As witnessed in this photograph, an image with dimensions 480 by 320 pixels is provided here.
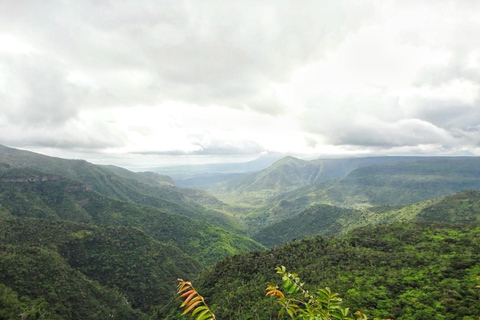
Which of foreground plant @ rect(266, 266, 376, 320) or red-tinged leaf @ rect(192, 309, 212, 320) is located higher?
red-tinged leaf @ rect(192, 309, 212, 320)

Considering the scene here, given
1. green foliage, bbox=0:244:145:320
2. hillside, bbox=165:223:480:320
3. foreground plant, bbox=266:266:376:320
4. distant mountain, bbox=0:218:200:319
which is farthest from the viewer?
distant mountain, bbox=0:218:200:319

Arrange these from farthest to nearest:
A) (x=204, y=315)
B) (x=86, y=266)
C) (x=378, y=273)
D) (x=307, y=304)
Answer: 1. (x=86, y=266)
2. (x=378, y=273)
3. (x=307, y=304)
4. (x=204, y=315)

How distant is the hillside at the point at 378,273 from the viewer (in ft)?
212

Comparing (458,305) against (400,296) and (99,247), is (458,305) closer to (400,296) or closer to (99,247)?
(400,296)

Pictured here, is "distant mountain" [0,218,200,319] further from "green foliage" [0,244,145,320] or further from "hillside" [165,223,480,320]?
"hillside" [165,223,480,320]

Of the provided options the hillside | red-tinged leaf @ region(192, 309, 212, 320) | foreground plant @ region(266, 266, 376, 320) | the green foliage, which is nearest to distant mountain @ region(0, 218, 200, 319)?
the green foliage

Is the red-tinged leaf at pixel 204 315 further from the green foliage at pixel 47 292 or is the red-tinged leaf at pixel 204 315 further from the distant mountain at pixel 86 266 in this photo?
the distant mountain at pixel 86 266

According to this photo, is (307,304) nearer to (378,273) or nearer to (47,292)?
(378,273)

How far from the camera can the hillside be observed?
6456 cm

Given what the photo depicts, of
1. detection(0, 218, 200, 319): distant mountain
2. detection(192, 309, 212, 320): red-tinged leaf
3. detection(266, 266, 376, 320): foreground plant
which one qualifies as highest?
detection(192, 309, 212, 320): red-tinged leaf

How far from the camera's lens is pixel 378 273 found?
86062 millimetres

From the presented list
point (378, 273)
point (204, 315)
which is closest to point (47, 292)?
point (378, 273)

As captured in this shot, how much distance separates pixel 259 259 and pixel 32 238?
398ft

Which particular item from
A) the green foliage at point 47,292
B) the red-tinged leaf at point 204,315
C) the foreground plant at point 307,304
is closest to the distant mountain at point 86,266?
the green foliage at point 47,292
